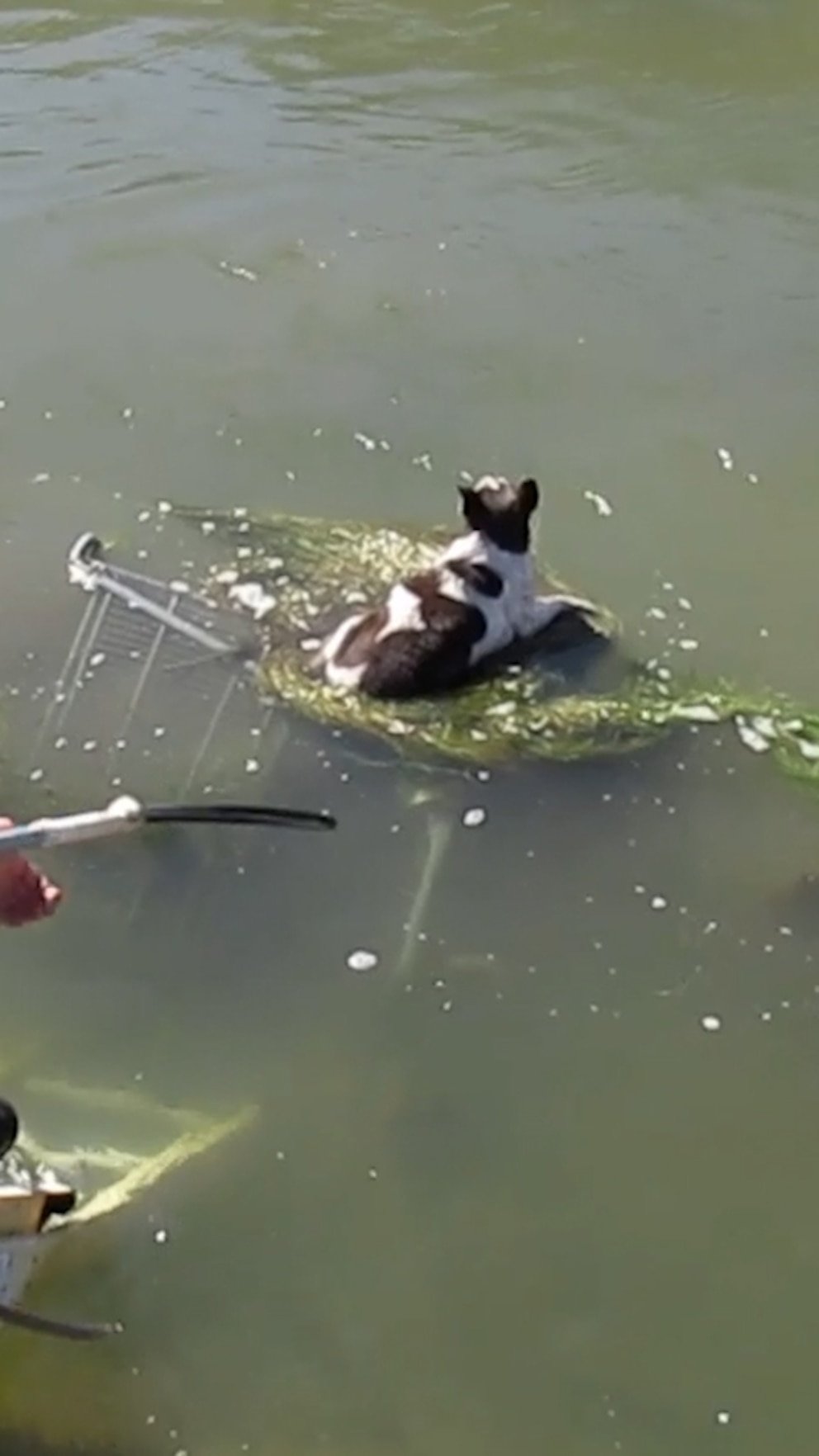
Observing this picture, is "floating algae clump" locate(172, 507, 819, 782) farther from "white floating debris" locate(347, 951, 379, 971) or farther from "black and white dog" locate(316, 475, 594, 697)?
"white floating debris" locate(347, 951, 379, 971)

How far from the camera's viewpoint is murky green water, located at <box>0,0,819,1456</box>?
4.16 m

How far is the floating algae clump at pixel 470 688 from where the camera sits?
5559mm

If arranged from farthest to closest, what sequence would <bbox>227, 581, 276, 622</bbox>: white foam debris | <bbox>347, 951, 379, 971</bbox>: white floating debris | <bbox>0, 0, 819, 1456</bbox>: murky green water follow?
1. <bbox>227, 581, 276, 622</bbox>: white foam debris
2. <bbox>347, 951, 379, 971</bbox>: white floating debris
3. <bbox>0, 0, 819, 1456</bbox>: murky green water

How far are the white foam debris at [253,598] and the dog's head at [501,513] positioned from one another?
2.32ft

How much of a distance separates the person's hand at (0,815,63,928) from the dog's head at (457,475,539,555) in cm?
250

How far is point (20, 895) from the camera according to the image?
372 cm

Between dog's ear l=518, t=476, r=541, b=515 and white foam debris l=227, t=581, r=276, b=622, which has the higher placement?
dog's ear l=518, t=476, r=541, b=515

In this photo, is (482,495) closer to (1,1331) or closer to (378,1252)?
(378,1252)

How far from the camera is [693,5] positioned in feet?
33.8

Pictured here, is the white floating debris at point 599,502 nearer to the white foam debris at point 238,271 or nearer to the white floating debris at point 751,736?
the white floating debris at point 751,736

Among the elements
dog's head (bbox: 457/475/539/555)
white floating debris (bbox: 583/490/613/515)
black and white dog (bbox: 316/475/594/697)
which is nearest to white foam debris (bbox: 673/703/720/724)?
black and white dog (bbox: 316/475/594/697)

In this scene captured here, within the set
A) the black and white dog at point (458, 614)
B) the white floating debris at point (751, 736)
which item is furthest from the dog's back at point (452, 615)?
the white floating debris at point (751, 736)

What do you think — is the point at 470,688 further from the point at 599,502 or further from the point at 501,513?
the point at 599,502

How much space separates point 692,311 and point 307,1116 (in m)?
4.16
